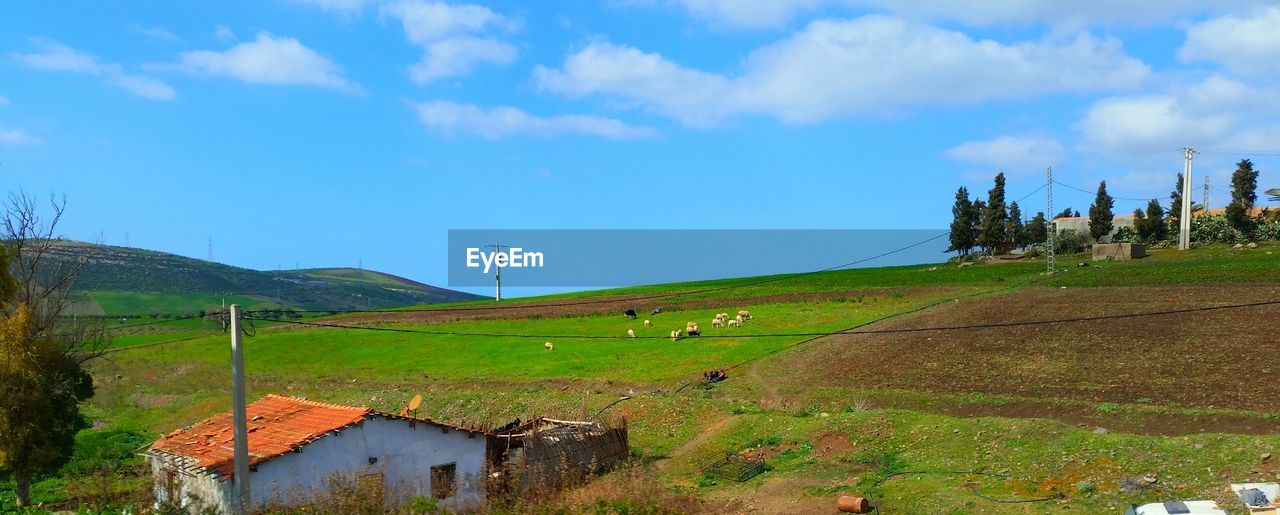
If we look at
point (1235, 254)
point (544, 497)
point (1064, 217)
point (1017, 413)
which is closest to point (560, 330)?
point (1017, 413)

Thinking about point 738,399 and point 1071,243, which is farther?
point 1071,243

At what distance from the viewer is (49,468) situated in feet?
98.1

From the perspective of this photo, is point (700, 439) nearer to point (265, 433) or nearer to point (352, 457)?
point (352, 457)

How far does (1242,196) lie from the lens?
102188mm

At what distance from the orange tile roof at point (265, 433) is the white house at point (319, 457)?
0.04 meters

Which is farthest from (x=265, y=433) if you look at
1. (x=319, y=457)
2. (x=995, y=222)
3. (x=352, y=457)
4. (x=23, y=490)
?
(x=995, y=222)

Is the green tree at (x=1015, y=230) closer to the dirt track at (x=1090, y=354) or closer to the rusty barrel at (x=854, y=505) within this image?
the dirt track at (x=1090, y=354)

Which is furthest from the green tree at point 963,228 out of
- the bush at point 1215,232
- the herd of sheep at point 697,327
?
the herd of sheep at point 697,327

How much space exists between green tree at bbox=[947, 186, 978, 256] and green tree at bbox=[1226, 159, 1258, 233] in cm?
2860

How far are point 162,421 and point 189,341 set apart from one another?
34.5 meters

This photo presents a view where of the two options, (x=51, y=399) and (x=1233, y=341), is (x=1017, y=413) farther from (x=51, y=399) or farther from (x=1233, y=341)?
(x=51, y=399)

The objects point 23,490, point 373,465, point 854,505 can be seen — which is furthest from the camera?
point 23,490

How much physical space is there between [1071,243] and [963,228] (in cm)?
1481

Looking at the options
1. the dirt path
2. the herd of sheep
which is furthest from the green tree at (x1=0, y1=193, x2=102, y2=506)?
the herd of sheep
